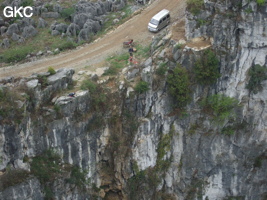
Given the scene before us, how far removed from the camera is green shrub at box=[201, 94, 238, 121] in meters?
32.9

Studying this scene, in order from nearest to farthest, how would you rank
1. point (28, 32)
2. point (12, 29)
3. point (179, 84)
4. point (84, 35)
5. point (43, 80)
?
point (43, 80) < point (179, 84) < point (84, 35) < point (28, 32) < point (12, 29)

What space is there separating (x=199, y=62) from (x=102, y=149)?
1001 centimetres

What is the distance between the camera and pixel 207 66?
104 ft

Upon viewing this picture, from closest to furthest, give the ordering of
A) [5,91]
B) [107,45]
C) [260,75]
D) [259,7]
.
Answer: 1. [5,91]
2. [259,7]
3. [260,75]
4. [107,45]

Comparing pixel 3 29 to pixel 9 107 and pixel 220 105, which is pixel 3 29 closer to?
pixel 9 107

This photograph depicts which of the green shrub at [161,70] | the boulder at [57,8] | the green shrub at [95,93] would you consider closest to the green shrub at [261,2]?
the green shrub at [161,70]

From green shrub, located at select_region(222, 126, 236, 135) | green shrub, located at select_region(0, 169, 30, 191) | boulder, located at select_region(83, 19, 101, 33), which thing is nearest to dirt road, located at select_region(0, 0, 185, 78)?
boulder, located at select_region(83, 19, 101, 33)

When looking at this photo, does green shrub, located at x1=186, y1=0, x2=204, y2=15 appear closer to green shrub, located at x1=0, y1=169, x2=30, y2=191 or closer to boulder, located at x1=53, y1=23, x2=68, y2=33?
boulder, located at x1=53, y1=23, x2=68, y2=33

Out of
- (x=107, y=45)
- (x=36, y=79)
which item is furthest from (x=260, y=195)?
(x=36, y=79)

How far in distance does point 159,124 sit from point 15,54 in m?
13.2

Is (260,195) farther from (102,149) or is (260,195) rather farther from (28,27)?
(28,27)

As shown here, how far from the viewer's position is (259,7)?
1192 inches

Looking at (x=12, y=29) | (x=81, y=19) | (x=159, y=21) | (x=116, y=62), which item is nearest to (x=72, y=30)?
(x=81, y=19)

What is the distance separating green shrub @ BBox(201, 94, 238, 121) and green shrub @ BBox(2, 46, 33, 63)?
596 inches
